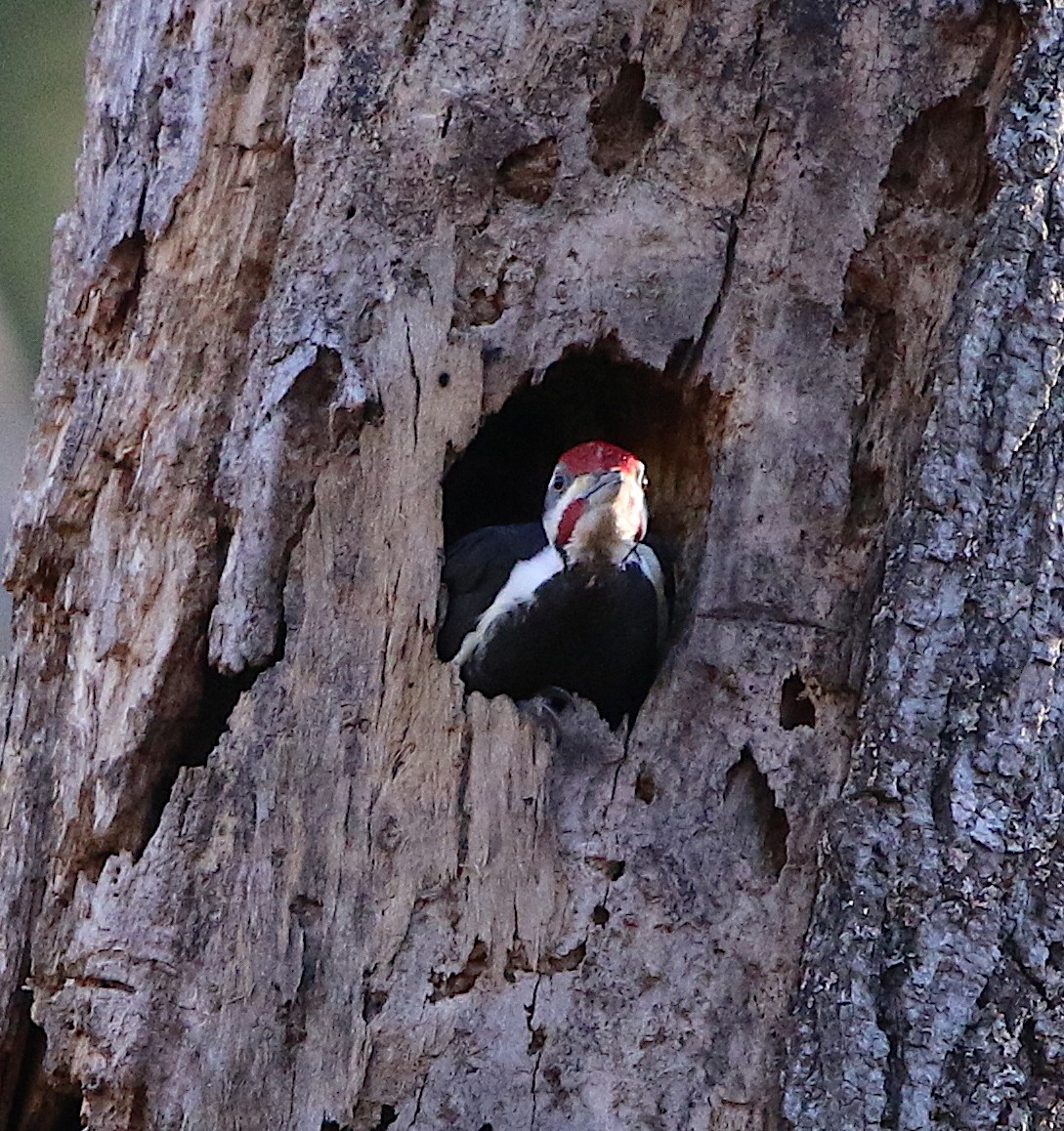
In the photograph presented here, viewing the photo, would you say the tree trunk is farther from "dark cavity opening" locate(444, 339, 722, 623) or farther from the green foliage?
the green foliage

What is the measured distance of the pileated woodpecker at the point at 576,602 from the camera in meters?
2.99

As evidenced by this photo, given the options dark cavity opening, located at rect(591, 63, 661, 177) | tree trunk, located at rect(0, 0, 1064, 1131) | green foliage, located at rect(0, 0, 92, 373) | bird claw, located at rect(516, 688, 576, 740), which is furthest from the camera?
green foliage, located at rect(0, 0, 92, 373)

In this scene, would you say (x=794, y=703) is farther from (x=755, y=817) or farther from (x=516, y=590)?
(x=516, y=590)

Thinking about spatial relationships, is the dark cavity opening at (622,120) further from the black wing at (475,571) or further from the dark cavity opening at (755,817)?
the dark cavity opening at (755,817)

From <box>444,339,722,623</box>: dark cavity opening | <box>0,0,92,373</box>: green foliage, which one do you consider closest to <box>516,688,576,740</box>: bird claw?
<box>444,339,722,623</box>: dark cavity opening

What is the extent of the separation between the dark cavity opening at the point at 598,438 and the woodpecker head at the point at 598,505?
8 cm

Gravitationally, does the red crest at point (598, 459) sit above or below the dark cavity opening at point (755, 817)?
above

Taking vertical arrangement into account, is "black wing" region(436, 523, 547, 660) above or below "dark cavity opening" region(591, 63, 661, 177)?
below

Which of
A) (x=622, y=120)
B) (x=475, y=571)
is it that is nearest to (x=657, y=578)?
(x=475, y=571)

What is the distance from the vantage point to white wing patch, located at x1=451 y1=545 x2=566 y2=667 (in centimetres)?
301

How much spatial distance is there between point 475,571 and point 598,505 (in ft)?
0.81

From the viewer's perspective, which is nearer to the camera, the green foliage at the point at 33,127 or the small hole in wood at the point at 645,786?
the small hole in wood at the point at 645,786

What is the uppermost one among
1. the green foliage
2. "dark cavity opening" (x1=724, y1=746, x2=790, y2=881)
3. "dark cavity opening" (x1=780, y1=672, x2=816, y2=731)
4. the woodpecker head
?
the green foliage

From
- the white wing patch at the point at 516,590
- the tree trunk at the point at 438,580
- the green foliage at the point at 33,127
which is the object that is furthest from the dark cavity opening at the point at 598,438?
the green foliage at the point at 33,127
